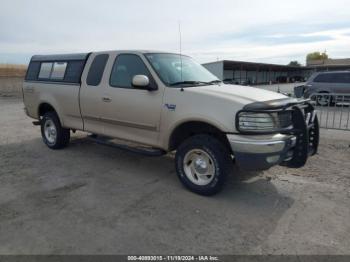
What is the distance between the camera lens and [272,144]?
12.4 feet

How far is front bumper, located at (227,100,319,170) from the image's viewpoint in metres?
3.78

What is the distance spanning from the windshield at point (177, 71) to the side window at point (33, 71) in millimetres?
3549

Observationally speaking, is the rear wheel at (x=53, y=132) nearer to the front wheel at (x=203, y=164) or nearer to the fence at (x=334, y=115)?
the front wheel at (x=203, y=164)

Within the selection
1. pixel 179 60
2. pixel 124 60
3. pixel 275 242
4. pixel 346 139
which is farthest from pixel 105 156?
pixel 346 139

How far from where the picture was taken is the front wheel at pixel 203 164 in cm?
413

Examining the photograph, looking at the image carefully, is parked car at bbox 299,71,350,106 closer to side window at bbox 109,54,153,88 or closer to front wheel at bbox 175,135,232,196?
side window at bbox 109,54,153,88

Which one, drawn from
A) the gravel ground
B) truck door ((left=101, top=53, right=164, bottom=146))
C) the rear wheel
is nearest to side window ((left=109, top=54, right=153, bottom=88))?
truck door ((left=101, top=53, right=164, bottom=146))

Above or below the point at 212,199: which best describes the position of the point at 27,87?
above

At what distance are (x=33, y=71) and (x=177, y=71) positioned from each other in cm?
414

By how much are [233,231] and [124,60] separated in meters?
3.35

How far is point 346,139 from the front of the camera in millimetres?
7617

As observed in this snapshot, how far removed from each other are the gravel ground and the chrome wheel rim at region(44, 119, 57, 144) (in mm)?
982

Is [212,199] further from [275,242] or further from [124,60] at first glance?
[124,60]

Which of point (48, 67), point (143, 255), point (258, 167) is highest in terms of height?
point (48, 67)
